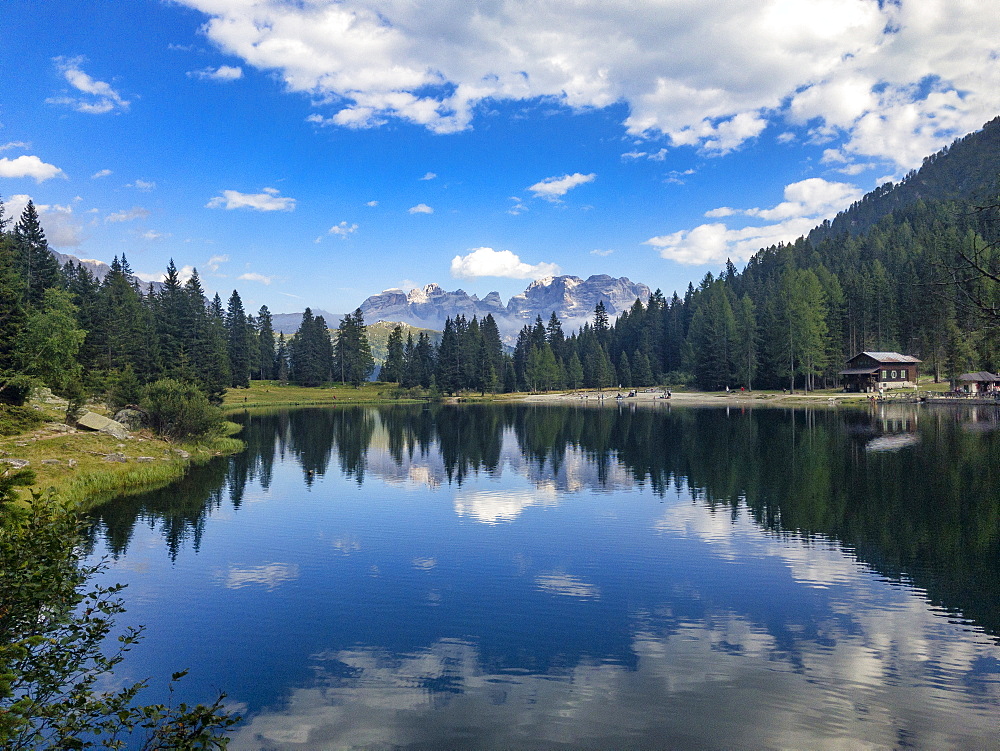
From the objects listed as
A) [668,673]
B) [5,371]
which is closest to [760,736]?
[668,673]

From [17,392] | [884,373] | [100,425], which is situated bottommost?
[100,425]

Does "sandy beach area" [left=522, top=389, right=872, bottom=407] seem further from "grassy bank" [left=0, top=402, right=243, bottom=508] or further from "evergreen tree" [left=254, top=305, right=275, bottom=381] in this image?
"grassy bank" [left=0, top=402, right=243, bottom=508]

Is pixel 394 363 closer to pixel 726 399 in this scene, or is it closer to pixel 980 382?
pixel 726 399

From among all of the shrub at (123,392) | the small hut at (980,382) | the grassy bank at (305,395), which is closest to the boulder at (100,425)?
the shrub at (123,392)

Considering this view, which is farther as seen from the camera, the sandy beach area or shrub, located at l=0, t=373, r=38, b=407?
the sandy beach area

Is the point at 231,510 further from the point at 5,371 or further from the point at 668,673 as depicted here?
the point at 668,673

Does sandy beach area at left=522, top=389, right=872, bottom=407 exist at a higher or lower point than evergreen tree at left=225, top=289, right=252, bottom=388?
lower

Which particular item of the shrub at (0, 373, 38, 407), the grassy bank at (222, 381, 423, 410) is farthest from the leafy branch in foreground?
the grassy bank at (222, 381, 423, 410)

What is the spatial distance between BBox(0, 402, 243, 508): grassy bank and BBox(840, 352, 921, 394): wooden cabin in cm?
11694

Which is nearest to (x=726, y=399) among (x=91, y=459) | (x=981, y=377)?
(x=981, y=377)

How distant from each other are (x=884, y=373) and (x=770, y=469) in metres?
93.4

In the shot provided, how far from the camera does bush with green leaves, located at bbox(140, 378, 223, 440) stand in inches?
2108

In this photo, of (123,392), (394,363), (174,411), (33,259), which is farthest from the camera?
(394,363)

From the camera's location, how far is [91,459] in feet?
133
